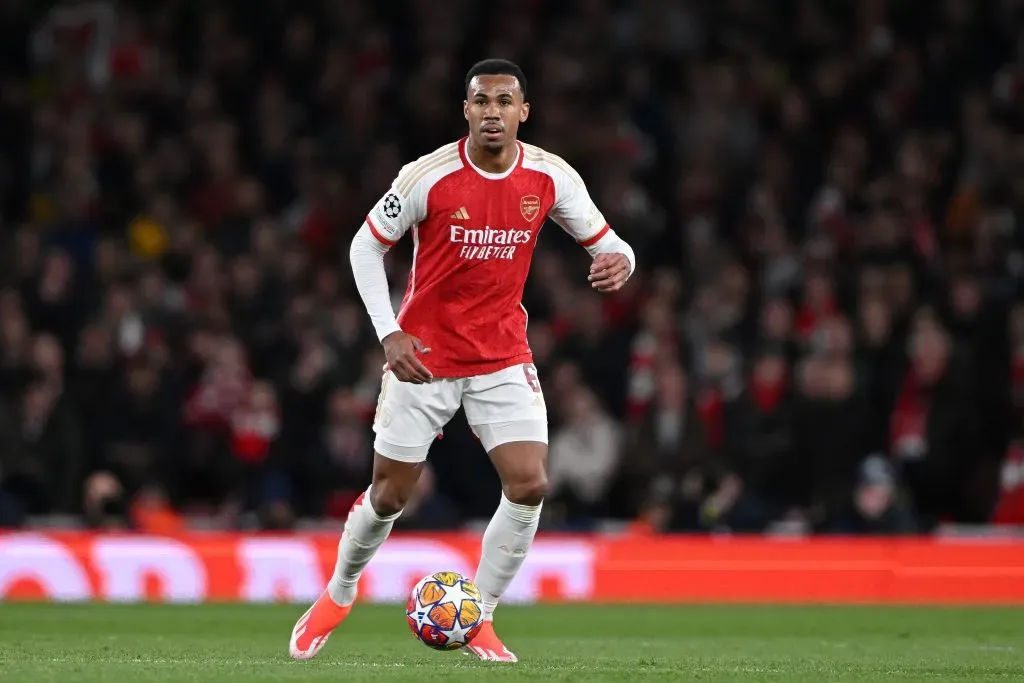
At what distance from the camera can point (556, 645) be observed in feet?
28.9

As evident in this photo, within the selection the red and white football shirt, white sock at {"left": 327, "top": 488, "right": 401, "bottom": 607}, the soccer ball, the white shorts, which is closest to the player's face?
the red and white football shirt

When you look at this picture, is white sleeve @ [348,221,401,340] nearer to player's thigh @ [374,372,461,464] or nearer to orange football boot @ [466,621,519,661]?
player's thigh @ [374,372,461,464]

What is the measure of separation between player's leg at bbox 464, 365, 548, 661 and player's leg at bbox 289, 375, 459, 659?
6.6 inches

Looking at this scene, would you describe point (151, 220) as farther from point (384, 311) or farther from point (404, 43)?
point (384, 311)

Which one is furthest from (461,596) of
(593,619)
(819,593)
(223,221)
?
(223,221)

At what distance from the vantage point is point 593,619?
11039mm

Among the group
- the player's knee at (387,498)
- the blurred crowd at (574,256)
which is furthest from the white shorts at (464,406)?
the blurred crowd at (574,256)

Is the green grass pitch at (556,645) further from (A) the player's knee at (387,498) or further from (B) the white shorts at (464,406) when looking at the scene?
(B) the white shorts at (464,406)

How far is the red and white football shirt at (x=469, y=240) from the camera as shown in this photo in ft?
24.3

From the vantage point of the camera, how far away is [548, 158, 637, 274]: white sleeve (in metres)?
7.61

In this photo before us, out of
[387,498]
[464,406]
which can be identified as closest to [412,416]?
[464,406]

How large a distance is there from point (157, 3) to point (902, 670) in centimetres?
1378

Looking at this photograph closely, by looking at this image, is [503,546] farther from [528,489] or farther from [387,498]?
[387,498]

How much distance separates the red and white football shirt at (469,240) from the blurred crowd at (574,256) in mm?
5978
